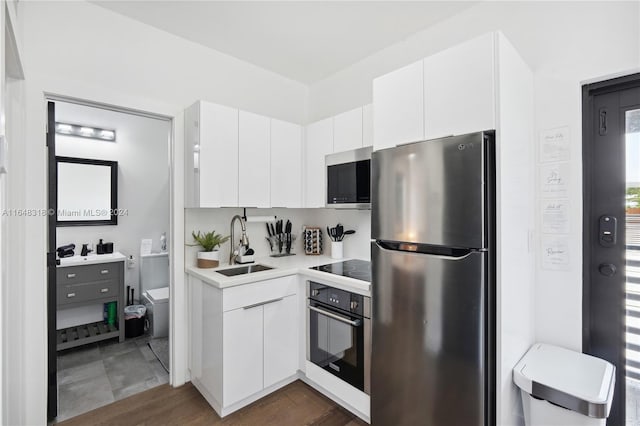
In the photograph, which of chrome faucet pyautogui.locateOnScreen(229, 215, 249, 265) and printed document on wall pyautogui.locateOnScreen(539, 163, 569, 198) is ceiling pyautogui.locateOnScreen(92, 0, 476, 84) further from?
chrome faucet pyautogui.locateOnScreen(229, 215, 249, 265)

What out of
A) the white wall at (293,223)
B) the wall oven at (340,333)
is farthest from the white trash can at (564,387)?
the white wall at (293,223)

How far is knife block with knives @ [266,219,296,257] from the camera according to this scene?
303cm

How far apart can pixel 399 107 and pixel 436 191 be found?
0.54m

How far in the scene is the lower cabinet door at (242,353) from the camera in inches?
79.5

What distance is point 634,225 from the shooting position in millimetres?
1563

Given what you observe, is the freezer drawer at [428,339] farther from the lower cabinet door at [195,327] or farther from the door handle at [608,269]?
the lower cabinet door at [195,327]

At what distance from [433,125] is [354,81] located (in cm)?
152

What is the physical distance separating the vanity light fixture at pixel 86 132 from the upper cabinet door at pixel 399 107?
3.04m

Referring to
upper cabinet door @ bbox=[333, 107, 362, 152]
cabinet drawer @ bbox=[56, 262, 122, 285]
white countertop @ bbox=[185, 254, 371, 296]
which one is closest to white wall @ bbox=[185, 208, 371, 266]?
white countertop @ bbox=[185, 254, 371, 296]

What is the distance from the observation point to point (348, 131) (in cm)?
243

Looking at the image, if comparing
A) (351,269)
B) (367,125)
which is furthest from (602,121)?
(351,269)

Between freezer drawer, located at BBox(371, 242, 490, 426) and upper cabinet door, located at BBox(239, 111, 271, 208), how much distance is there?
119 cm

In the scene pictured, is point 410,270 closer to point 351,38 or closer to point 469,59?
point 469,59

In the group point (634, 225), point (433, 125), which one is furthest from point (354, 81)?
point (634, 225)
